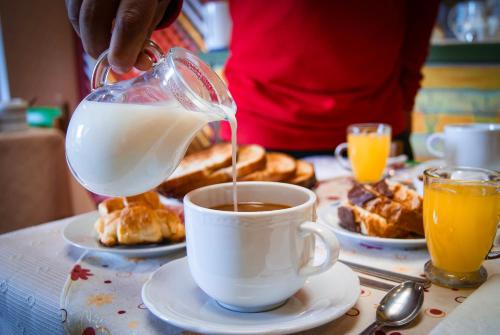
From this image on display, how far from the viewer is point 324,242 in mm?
547

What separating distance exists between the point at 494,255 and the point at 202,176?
24.5 inches

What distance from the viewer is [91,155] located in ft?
2.07

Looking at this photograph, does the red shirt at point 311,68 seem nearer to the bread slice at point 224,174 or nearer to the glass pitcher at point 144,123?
the bread slice at point 224,174

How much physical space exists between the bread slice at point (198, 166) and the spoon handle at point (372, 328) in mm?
641

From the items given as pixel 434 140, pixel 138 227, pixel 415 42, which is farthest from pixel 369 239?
pixel 415 42

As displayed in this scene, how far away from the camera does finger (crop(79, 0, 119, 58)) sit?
2.47 ft

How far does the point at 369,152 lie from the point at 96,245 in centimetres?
79

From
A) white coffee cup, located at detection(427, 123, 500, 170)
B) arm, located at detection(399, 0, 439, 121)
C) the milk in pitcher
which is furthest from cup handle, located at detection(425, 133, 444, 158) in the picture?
the milk in pitcher

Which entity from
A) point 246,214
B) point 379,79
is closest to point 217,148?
point 379,79

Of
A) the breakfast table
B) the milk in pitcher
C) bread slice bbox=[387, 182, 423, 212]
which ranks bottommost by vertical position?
the breakfast table

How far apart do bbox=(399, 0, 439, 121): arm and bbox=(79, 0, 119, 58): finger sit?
4.36 feet

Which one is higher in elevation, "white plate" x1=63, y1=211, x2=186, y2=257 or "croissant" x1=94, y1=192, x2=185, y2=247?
"croissant" x1=94, y1=192, x2=185, y2=247

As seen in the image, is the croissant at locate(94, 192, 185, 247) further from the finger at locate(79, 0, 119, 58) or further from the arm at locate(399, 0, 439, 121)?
the arm at locate(399, 0, 439, 121)

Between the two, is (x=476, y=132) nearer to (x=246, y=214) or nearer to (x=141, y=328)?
(x=246, y=214)
